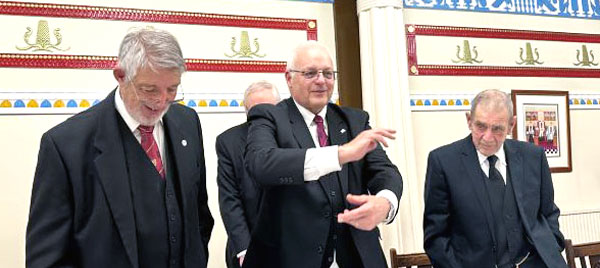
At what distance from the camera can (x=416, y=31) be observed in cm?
525

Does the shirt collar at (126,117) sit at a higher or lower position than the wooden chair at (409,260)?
higher

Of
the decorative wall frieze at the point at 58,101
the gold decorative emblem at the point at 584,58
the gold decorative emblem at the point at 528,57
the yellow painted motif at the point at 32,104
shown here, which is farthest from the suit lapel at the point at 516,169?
the gold decorative emblem at the point at 584,58

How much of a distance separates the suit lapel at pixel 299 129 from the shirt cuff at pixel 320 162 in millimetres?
212

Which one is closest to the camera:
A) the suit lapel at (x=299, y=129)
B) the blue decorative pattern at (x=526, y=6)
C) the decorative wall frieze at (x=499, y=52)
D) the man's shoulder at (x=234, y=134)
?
the suit lapel at (x=299, y=129)

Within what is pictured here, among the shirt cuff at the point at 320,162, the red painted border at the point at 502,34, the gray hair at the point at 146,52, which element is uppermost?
the red painted border at the point at 502,34

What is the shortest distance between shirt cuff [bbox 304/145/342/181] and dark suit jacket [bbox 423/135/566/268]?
1078mm

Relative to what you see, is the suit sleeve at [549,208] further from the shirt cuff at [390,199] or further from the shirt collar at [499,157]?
the shirt cuff at [390,199]

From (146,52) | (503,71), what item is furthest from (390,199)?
(503,71)

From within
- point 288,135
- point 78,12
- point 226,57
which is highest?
point 78,12

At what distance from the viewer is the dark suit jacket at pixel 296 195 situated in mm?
2035

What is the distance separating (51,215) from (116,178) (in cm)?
19

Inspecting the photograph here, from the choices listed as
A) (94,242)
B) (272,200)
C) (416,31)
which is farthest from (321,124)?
(416,31)

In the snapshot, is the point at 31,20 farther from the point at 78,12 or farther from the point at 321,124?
the point at 321,124

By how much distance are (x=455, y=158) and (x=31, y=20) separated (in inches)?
110
